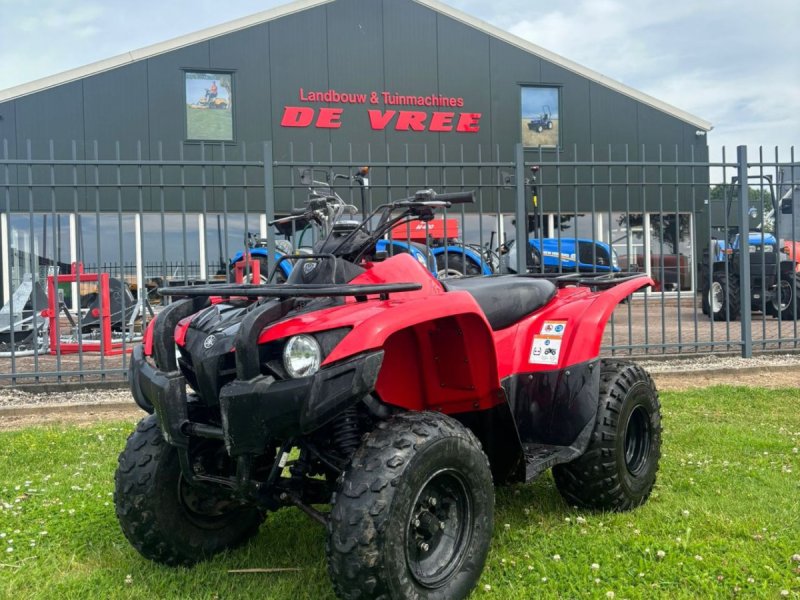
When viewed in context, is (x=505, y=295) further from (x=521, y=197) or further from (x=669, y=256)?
(x=669, y=256)

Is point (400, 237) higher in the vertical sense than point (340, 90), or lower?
lower

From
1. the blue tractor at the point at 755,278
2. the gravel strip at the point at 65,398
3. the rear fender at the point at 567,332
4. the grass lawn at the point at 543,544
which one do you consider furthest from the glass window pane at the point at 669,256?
the rear fender at the point at 567,332

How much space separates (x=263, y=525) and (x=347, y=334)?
5.22 feet

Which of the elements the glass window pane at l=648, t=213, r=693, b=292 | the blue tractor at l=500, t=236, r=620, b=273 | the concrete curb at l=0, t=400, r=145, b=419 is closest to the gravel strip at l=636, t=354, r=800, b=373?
the blue tractor at l=500, t=236, r=620, b=273

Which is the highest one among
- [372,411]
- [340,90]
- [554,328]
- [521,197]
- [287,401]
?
[340,90]

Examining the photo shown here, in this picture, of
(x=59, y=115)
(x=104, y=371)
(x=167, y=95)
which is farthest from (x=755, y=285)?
(x=59, y=115)

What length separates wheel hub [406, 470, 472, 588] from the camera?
231 cm

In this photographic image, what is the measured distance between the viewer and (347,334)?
2.15 m

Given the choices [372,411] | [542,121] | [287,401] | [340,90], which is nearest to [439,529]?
[372,411]

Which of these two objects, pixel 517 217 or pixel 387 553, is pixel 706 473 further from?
pixel 517 217

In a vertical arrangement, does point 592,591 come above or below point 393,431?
below

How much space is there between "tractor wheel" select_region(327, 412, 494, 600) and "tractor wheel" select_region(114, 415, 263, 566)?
65cm

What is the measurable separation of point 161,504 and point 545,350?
1685 mm

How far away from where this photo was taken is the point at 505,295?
9.91ft
